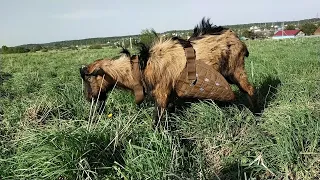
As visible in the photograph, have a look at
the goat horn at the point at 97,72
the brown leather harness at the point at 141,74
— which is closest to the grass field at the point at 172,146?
the brown leather harness at the point at 141,74

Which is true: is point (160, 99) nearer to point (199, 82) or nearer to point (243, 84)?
point (199, 82)

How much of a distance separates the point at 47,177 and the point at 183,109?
8.80ft

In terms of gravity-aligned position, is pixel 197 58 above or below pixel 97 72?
above

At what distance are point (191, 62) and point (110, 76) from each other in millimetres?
1175

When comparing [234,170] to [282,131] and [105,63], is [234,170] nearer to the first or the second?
[282,131]

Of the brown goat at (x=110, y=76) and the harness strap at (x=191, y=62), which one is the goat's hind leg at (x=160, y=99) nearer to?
the brown goat at (x=110, y=76)

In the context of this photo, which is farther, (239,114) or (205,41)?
(205,41)

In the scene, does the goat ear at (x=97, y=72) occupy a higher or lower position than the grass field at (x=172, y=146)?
higher

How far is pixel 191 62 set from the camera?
509cm

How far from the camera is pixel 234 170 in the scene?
373 centimetres

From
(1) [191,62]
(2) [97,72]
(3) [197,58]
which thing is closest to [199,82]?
(1) [191,62]

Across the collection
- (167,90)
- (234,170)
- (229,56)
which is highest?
(229,56)

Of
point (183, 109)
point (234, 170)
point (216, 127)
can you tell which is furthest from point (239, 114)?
point (234, 170)

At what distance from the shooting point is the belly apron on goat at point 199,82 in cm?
505
